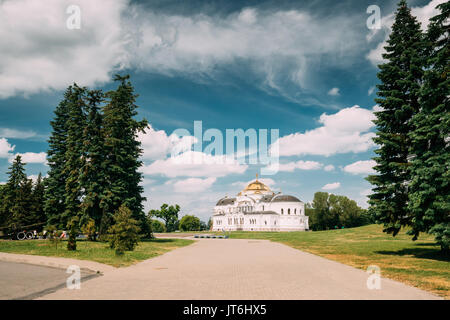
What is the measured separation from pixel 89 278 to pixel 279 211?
285 feet

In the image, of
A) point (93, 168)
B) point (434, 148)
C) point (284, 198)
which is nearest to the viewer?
point (434, 148)

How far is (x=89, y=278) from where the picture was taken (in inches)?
412

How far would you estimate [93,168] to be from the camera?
28.9 meters

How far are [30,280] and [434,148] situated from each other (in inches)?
783

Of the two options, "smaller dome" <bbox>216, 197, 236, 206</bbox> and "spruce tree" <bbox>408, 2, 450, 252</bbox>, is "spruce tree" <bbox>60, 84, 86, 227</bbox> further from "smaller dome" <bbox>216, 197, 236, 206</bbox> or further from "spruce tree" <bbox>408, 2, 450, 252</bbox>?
"smaller dome" <bbox>216, 197, 236, 206</bbox>

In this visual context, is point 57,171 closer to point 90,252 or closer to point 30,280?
point 90,252

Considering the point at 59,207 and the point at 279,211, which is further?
the point at 279,211

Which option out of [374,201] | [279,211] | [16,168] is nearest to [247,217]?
[279,211]

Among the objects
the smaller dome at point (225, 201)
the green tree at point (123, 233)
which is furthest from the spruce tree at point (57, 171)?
the smaller dome at point (225, 201)

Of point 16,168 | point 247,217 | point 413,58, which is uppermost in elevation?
point 413,58

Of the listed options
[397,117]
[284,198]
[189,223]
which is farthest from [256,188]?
[397,117]

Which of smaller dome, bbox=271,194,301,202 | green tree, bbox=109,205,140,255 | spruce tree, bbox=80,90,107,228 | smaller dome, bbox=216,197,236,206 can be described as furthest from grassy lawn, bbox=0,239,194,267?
smaller dome, bbox=216,197,236,206

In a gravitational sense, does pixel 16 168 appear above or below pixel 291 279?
above
